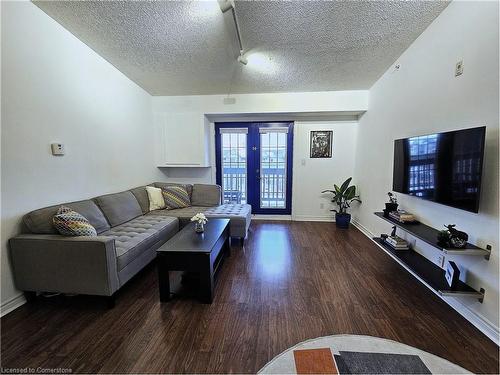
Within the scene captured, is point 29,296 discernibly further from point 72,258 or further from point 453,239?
point 453,239

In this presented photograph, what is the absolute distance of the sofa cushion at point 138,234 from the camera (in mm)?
2031

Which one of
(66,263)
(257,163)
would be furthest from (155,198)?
(257,163)

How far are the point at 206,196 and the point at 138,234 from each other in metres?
1.71

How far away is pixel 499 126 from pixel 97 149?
13.2 feet

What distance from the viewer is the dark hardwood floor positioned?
4.59 ft

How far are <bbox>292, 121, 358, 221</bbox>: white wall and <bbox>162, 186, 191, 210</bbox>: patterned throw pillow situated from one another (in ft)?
7.59

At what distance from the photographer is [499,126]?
1.51 metres

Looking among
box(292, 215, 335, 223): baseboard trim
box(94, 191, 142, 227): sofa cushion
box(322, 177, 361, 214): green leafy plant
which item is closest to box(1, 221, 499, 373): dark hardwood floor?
box(94, 191, 142, 227): sofa cushion

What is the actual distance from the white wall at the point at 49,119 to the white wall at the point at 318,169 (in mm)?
3358

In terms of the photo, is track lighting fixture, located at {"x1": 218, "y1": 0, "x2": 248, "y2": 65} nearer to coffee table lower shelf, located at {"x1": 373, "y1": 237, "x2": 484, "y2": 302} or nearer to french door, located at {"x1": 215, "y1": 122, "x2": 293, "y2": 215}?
french door, located at {"x1": 215, "y1": 122, "x2": 293, "y2": 215}

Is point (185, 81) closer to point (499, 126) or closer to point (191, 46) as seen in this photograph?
point (191, 46)

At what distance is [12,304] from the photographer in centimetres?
185

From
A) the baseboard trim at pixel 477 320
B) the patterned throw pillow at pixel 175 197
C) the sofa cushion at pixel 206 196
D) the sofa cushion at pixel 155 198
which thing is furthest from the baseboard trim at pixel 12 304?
the baseboard trim at pixel 477 320

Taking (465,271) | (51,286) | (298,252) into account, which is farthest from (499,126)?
(51,286)
